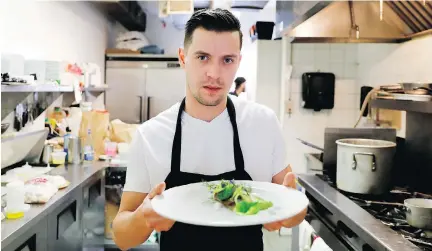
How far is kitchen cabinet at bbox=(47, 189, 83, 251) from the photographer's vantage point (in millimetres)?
2552

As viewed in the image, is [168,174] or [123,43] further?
[123,43]

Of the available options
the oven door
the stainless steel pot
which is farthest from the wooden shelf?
the oven door

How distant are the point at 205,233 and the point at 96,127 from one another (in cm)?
294

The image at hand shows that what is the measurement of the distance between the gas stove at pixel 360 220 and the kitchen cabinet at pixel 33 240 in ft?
5.10

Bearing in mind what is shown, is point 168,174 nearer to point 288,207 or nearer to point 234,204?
point 234,204

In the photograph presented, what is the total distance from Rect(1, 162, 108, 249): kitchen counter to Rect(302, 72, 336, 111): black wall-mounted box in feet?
6.80

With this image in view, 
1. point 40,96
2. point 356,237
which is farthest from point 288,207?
point 40,96

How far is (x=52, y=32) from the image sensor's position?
13.8ft

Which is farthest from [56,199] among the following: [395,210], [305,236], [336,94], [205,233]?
[336,94]

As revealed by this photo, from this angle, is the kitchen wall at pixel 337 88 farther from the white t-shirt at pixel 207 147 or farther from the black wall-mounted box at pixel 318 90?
the white t-shirt at pixel 207 147

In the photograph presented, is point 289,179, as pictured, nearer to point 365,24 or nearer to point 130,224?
point 130,224

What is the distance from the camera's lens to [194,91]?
1.49 meters

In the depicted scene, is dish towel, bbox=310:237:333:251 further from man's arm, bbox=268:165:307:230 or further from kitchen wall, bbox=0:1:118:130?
kitchen wall, bbox=0:1:118:130

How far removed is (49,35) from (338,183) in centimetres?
303
